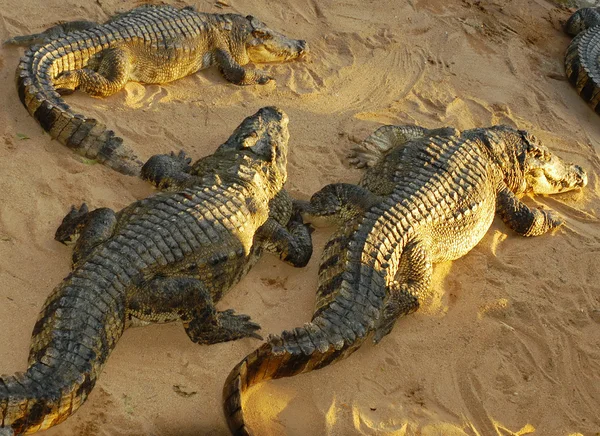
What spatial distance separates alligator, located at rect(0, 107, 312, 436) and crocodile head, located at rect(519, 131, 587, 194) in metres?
2.58

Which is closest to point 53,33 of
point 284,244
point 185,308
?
point 284,244

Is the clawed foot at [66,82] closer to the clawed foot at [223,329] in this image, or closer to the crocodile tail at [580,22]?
the clawed foot at [223,329]

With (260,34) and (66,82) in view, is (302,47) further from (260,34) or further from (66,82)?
(66,82)

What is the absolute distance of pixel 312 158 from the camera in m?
6.70

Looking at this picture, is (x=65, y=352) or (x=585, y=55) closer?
(x=65, y=352)

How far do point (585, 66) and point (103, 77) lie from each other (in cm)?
626

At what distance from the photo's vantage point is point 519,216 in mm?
6535

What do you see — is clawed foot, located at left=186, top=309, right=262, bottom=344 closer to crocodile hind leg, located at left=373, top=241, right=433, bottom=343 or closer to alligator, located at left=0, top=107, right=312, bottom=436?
alligator, located at left=0, top=107, right=312, bottom=436

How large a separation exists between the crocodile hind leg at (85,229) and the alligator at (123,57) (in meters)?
0.86

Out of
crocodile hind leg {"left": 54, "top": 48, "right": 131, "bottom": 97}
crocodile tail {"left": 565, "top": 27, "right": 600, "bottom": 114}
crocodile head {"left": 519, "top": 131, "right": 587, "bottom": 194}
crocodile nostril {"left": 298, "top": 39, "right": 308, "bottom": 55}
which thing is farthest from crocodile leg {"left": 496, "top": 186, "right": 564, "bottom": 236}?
crocodile hind leg {"left": 54, "top": 48, "right": 131, "bottom": 97}

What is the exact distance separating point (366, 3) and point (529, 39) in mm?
2463

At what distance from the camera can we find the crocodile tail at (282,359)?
4.10 m

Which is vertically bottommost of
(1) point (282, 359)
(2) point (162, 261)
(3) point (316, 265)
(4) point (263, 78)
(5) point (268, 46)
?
(3) point (316, 265)

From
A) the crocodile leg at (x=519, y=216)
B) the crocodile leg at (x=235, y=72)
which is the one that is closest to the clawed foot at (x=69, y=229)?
the crocodile leg at (x=235, y=72)
